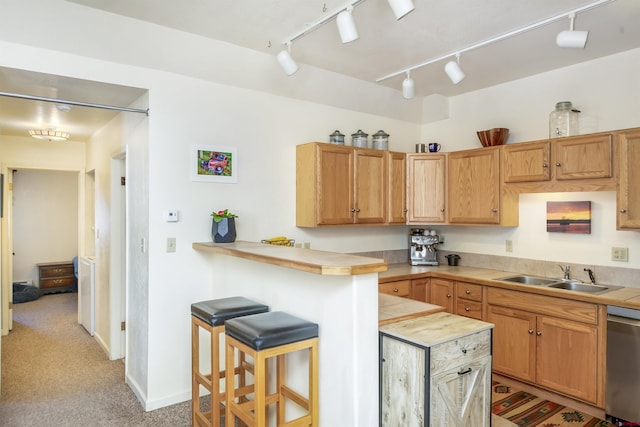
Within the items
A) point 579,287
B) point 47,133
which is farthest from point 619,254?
point 47,133

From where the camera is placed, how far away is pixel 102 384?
3416 millimetres

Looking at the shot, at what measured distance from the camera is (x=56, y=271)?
24.0ft

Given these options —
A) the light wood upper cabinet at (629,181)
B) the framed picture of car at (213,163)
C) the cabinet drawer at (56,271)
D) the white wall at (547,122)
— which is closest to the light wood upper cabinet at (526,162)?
the white wall at (547,122)

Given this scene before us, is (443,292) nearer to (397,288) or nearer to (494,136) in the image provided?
(397,288)

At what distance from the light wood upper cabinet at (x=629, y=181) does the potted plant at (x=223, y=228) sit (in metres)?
2.89

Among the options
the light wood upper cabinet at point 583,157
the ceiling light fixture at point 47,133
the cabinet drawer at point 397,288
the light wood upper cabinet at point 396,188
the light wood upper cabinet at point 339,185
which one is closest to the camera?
the light wood upper cabinet at point 583,157

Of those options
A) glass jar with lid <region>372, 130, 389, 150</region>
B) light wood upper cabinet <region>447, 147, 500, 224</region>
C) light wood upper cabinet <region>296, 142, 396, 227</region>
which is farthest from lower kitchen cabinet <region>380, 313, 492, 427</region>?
glass jar with lid <region>372, 130, 389, 150</region>

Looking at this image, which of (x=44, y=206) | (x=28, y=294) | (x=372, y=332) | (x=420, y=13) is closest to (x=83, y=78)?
(x=420, y=13)

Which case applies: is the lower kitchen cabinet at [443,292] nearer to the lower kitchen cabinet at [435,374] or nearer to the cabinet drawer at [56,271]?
the lower kitchen cabinet at [435,374]

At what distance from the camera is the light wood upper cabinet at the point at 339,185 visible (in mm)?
3625

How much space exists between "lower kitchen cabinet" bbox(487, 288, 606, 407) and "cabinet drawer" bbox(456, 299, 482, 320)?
9 centimetres

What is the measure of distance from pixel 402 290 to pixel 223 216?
1.87 metres

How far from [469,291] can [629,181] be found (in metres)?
1.51

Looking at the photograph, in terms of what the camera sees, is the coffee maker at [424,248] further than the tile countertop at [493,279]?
Yes
